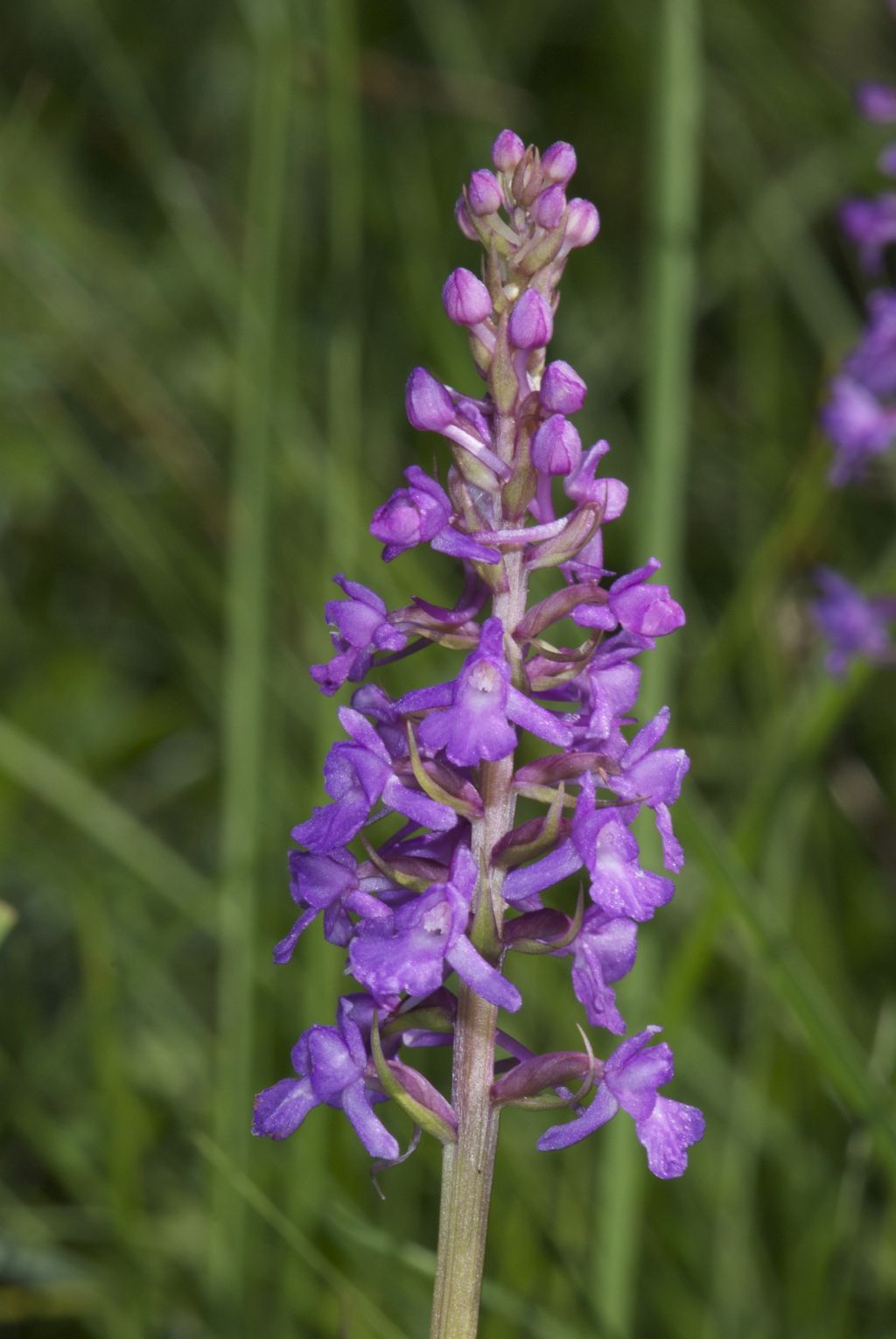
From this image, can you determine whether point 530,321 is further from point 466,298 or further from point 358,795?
point 358,795

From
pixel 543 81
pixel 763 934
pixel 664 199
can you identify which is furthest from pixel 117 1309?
pixel 543 81

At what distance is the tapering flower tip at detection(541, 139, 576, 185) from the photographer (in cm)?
120

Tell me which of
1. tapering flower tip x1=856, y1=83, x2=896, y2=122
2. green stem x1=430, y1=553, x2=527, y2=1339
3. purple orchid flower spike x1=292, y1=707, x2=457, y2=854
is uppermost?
tapering flower tip x1=856, y1=83, x2=896, y2=122

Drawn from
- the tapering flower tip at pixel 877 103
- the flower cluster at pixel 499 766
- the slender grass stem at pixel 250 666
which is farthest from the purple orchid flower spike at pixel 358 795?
the tapering flower tip at pixel 877 103

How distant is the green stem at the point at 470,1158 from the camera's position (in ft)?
3.62

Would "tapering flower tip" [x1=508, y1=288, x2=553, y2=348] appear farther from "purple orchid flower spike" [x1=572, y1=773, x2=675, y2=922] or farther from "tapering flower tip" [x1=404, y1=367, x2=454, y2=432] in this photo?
"purple orchid flower spike" [x1=572, y1=773, x2=675, y2=922]

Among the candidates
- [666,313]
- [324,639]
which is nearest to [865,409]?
[666,313]

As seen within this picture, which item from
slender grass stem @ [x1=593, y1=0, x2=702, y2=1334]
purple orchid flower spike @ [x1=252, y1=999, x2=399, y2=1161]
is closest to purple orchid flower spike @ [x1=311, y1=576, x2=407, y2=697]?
Answer: purple orchid flower spike @ [x1=252, y1=999, x2=399, y2=1161]

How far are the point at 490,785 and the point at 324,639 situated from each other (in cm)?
190

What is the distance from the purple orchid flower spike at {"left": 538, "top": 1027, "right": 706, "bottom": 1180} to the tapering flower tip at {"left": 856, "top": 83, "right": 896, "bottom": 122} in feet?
6.39

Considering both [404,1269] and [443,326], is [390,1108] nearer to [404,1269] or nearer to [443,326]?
[404,1269]

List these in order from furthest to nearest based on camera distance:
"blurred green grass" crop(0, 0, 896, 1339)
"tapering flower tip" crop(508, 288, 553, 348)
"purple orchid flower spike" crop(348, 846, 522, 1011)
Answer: "blurred green grass" crop(0, 0, 896, 1339) → "tapering flower tip" crop(508, 288, 553, 348) → "purple orchid flower spike" crop(348, 846, 522, 1011)

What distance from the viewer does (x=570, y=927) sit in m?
1.10

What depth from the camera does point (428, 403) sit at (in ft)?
3.82
